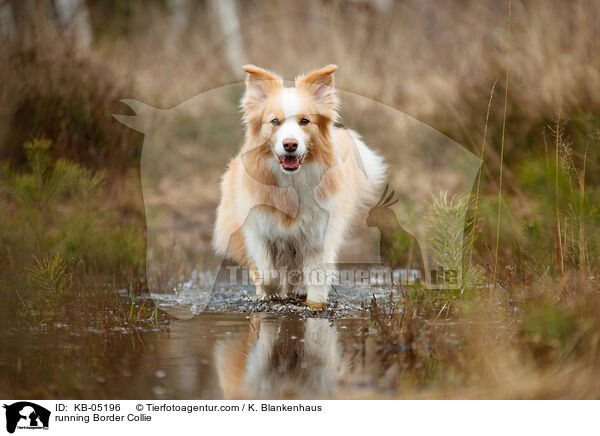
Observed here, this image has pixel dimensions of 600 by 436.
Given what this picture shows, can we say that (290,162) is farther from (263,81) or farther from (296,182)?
(263,81)

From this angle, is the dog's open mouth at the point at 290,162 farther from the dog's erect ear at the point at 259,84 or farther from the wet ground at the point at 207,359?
the wet ground at the point at 207,359

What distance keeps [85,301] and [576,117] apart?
12.1ft

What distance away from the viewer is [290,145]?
11.9ft

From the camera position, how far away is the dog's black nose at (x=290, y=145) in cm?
361

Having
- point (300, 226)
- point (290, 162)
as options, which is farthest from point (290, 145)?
point (300, 226)

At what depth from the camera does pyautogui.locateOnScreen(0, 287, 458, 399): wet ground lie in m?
2.68

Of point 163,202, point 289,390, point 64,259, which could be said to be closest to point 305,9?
point 163,202

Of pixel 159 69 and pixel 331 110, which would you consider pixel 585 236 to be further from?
pixel 159 69

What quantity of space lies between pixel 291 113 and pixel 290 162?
30 cm

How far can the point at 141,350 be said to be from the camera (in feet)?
10.3

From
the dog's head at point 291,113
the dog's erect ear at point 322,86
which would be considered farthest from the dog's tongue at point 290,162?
the dog's erect ear at point 322,86
